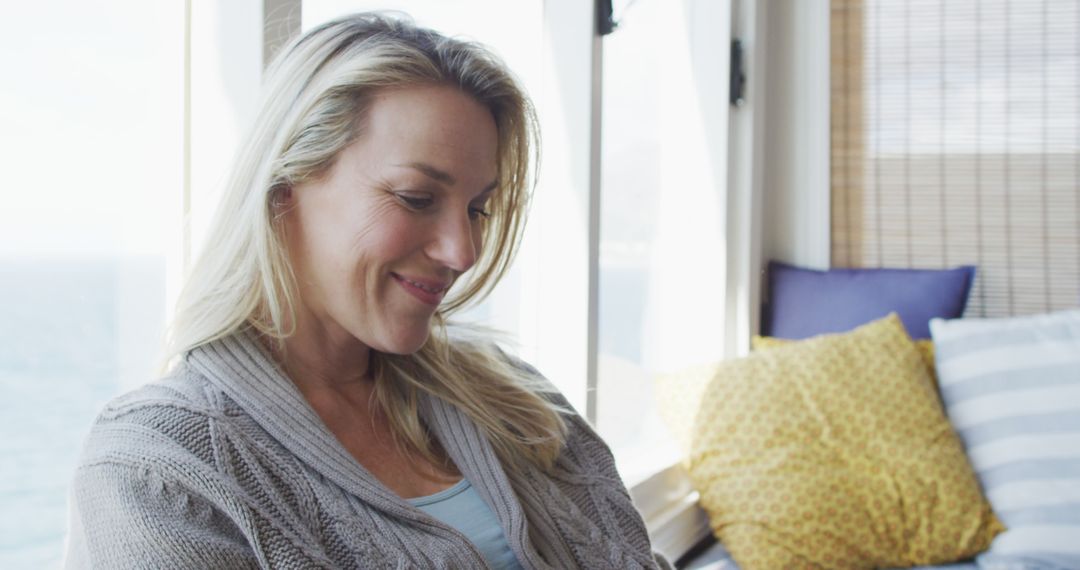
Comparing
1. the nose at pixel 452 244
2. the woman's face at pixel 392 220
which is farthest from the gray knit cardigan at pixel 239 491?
the nose at pixel 452 244

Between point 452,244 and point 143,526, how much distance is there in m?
0.44

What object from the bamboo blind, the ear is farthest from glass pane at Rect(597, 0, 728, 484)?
the ear

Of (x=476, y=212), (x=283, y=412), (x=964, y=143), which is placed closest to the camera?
(x=283, y=412)

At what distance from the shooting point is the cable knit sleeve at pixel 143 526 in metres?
0.83

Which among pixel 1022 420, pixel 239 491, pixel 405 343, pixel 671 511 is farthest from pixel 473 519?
pixel 1022 420

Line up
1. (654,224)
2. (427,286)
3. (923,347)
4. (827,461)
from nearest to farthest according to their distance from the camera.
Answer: (427,286)
(827,461)
(923,347)
(654,224)

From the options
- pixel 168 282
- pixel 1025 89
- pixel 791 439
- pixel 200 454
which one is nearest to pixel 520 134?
pixel 168 282

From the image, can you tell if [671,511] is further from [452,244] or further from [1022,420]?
[452,244]

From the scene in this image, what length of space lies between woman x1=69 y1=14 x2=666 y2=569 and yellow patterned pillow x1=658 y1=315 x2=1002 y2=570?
33.7 inches

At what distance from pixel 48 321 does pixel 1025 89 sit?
2.58 m

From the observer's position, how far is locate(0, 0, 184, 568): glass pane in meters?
1.03

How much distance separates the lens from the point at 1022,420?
2246 millimetres

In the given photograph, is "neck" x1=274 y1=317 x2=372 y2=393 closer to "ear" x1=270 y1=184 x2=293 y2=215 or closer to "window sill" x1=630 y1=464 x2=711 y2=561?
"ear" x1=270 y1=184 x2=293 y2=215

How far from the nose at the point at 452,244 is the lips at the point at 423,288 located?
25 mm
